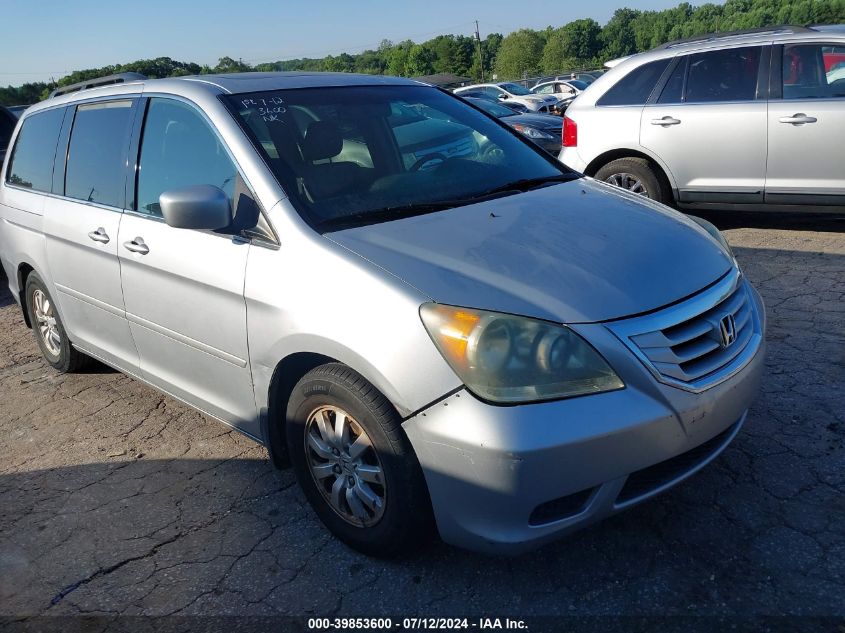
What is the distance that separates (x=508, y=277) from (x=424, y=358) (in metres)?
0.40

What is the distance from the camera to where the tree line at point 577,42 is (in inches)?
3182

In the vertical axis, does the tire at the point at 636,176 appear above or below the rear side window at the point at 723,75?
below

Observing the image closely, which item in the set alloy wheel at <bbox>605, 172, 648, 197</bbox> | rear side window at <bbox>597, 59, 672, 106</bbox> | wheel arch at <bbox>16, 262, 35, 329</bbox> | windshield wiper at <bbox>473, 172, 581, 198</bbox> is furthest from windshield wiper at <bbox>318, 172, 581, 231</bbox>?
rear side window at <bbox>597, 59, 672, 106</bbox>

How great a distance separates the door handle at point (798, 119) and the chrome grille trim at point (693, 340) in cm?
410

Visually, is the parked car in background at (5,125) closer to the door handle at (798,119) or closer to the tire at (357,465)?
the tire at (357,465)

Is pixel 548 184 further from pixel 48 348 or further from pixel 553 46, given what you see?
pixel 553 46

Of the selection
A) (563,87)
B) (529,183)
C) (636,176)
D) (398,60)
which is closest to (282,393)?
(529,183)

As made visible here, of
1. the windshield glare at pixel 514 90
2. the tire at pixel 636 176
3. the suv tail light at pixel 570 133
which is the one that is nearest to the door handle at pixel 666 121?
the tire at pixel 636 176

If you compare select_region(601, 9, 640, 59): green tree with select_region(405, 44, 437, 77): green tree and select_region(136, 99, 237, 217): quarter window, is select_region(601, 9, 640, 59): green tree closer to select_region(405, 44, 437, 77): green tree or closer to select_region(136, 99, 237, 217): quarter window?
select_region(405, 44, 437, 77): green tree

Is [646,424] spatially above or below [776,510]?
above

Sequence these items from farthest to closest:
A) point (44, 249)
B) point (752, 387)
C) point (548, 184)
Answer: point (44, 249) → point (548, 184) → point (752, 387)

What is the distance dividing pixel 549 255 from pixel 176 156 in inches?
71.9

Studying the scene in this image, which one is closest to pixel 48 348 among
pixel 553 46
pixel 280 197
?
pixel 280 197

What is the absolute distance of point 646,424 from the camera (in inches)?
87.3
